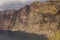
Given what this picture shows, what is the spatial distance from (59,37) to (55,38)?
4.23 ft

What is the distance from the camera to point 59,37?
159ft

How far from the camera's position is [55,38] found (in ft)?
162
